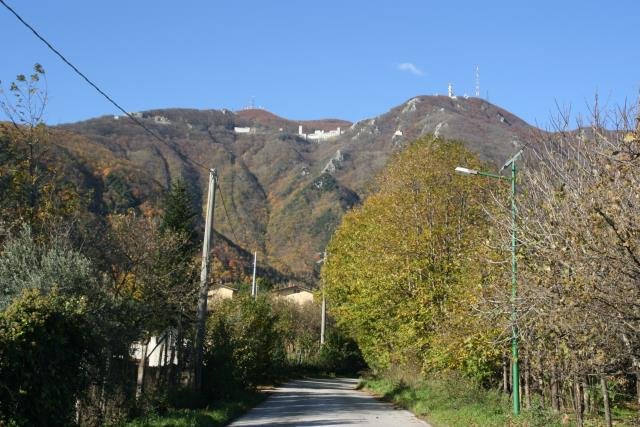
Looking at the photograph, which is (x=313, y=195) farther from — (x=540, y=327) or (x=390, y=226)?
(x=540, y=327)

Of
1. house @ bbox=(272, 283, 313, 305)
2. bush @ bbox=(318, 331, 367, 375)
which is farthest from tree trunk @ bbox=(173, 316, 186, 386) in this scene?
house @ bbox=(272, 283, 313, 305)

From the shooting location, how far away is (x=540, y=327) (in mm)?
12711

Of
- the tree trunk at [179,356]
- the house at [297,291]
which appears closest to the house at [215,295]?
the tree trunk at [179,356]

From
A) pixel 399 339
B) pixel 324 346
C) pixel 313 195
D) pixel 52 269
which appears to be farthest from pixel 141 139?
pixel 52 269

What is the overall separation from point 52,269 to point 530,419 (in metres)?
10.5

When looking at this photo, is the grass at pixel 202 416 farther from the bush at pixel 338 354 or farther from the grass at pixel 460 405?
the bush at pixel 338 354

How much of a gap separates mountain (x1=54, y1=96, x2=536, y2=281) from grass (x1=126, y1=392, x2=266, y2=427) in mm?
38287

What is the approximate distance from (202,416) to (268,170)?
152671 millimetres

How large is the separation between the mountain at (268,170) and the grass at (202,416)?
38.3 metres

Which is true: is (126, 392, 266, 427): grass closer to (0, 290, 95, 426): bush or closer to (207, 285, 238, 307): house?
(0, 290, 95, 426): bush

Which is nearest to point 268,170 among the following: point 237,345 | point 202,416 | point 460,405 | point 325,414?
point 237,345

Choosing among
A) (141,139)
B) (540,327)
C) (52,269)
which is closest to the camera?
(540,327)

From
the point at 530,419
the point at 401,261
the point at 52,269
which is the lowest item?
the point at 530,419

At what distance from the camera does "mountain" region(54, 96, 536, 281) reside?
87312 millimetres
